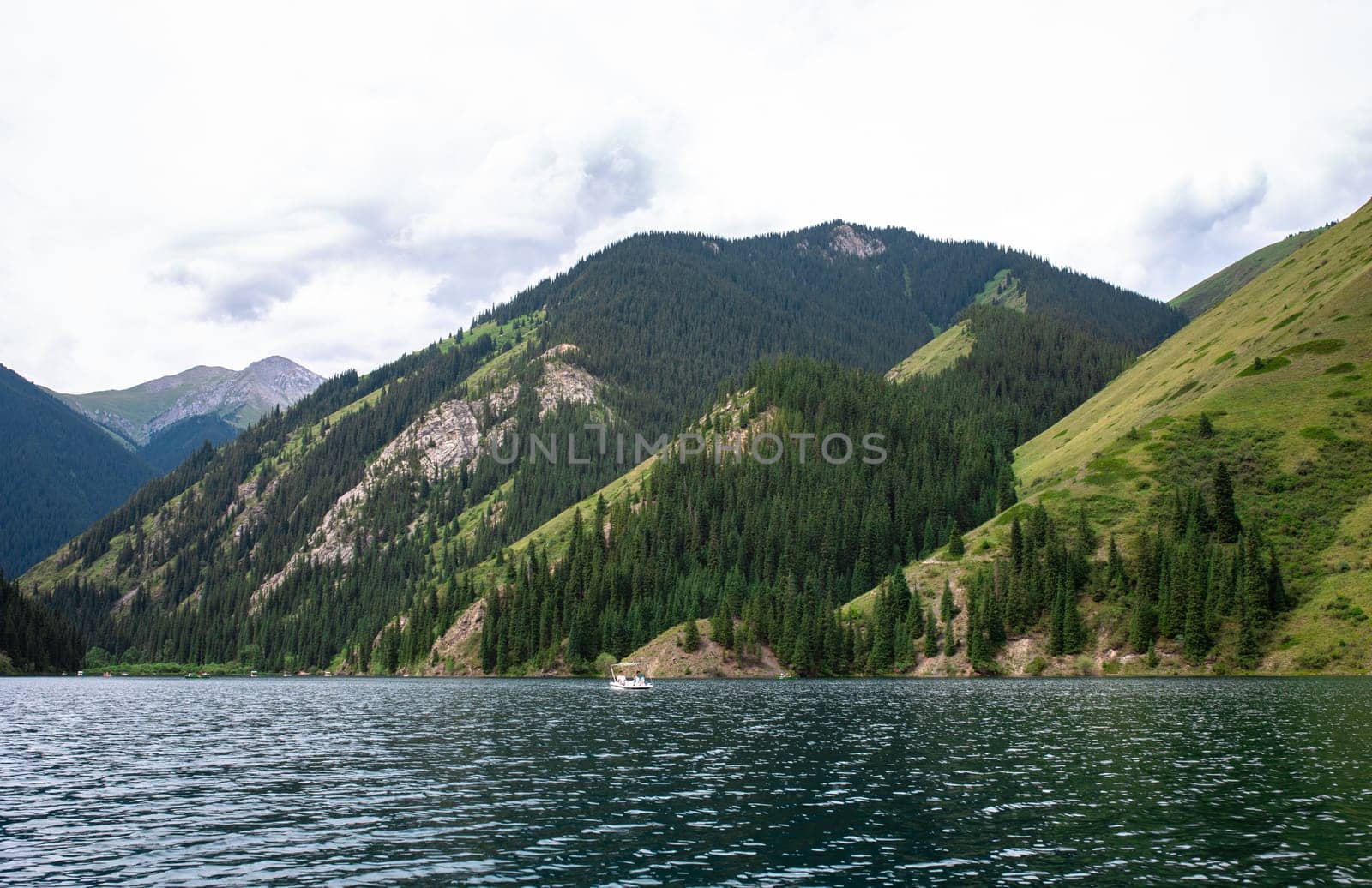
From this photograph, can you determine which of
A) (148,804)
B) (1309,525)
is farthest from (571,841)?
(1309,525)

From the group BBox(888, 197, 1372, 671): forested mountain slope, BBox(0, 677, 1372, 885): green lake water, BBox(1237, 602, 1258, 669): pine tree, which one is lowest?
BBox(0, 677, 1372, 885): green lake water

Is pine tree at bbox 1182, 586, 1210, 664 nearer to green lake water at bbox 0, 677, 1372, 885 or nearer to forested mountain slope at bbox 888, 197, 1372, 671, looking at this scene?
forested mountain slope at bbox 888, 197, 1372, 671

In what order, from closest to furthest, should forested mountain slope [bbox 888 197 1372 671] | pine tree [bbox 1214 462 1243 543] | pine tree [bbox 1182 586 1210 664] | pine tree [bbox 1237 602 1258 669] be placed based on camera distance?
pine tree [bbox 1237 602 1258 669], forested mountain slope [bbox 888 197 1372 671], pine tree [bbox 1182 586 1210 664], pine tree [bbox 1214 462 1243 543]

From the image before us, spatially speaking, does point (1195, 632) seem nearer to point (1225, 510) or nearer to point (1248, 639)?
point (1248, 639)

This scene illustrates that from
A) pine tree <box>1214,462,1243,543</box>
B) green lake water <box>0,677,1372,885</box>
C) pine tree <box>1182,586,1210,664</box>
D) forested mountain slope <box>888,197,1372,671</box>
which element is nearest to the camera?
green lake water <box>0,677,1372,885</box>

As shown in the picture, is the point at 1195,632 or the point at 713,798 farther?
the point at 1195,632

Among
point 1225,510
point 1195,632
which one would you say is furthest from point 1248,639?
point 1225,510

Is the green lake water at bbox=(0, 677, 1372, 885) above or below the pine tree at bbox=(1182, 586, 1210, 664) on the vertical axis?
below

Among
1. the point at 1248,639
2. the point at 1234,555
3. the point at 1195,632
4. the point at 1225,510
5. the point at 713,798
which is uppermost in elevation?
the point at 1225,510

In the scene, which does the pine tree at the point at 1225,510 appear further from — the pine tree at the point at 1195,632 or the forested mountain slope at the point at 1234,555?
the pine tree at the point at 1195,632

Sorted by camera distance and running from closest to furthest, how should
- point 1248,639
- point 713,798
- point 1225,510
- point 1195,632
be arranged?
1. point 713,798
2. point 1248,639
3. point 1195,632
4. point 1225,510

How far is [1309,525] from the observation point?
6668 inches

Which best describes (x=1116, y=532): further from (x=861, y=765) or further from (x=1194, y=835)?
(x=1194, y=835)

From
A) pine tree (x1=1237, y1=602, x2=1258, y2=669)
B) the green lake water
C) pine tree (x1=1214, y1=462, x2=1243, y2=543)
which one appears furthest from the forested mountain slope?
the green lake water
